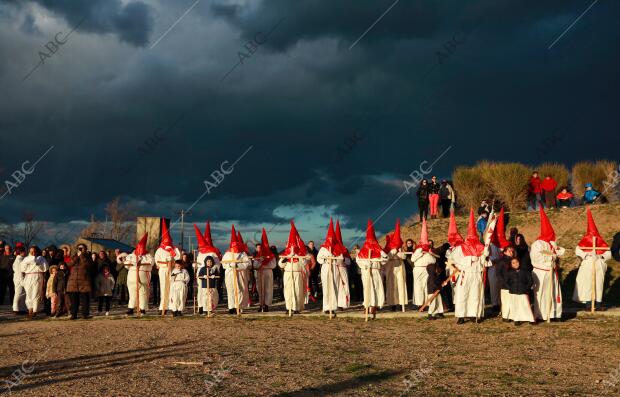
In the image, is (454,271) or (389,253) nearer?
(454,271)

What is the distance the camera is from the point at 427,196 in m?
29.4

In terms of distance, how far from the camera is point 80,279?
17000 mm

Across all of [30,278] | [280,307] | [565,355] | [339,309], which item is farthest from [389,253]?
[30,278]

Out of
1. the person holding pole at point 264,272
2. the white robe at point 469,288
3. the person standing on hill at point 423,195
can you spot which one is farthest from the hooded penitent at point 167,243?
the person standing on hill at point 423,195

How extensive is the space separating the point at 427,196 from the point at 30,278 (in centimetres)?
1725

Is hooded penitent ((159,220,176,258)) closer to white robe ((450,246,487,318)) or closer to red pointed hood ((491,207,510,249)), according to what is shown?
white robe ((450,246,487,318))

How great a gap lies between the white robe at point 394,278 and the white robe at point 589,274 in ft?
14.6

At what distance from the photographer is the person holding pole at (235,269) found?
1794 cm

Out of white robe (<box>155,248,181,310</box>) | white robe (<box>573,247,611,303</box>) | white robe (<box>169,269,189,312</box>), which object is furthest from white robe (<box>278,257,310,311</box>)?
white robe (<box>573,247,611,303</box>)

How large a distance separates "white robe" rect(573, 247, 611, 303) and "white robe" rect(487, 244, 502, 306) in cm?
195

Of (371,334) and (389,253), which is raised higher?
(389,253)

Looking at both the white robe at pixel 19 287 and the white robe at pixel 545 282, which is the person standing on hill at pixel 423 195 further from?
the white robe at pixel 19 287

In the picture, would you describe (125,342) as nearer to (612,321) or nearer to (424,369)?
(424,369)

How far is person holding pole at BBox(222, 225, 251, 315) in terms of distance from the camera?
58.9ft
